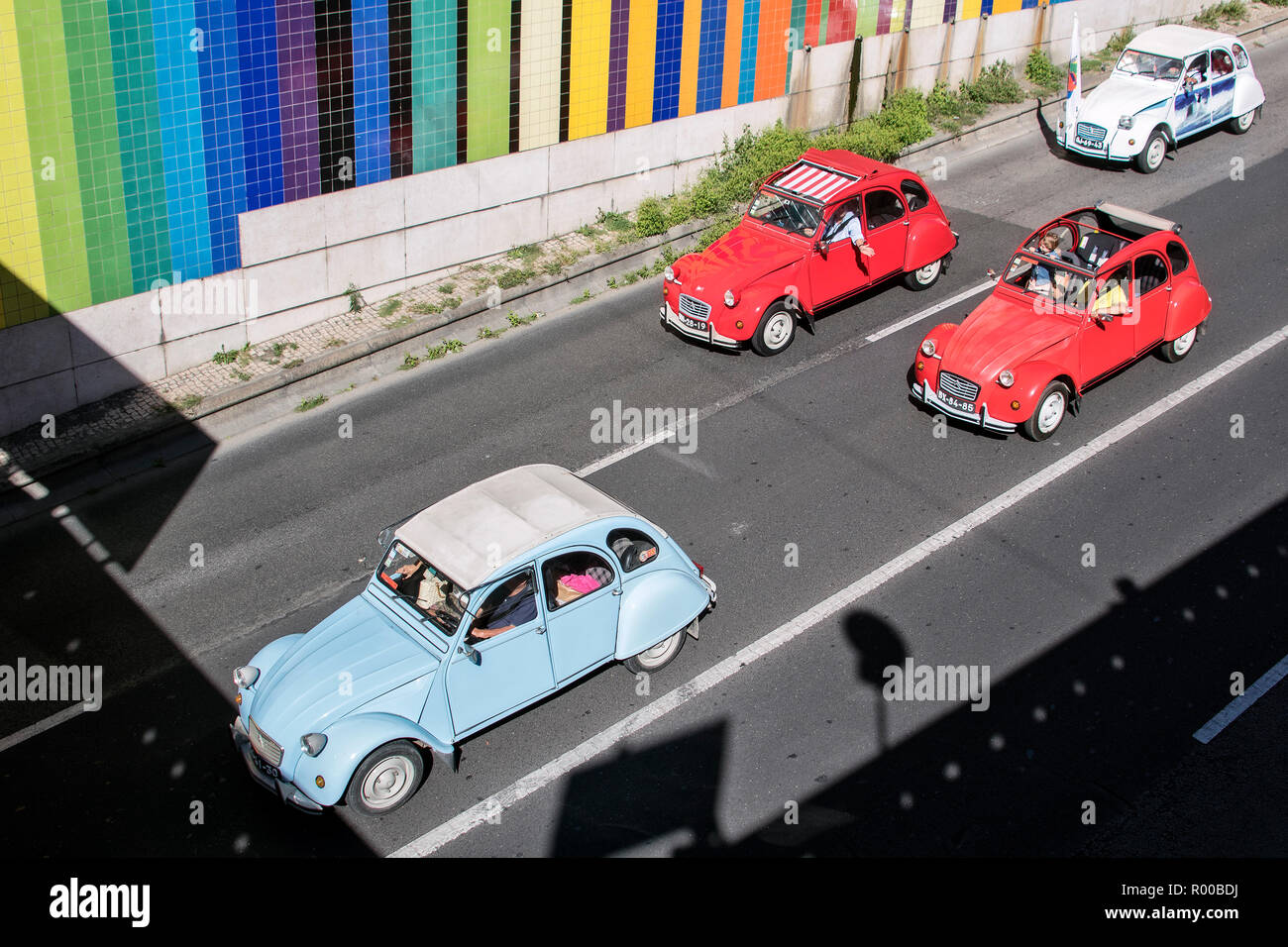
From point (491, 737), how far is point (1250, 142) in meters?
17.3

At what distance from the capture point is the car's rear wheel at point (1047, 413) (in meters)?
12.6

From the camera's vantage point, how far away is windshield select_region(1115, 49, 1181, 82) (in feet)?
61.9

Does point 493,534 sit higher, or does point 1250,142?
point 1250,142

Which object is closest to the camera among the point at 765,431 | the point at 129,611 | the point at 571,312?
the point at 129,611

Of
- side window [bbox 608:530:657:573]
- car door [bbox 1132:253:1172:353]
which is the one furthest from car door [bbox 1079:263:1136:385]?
side window [bbox 608:530:657:573]

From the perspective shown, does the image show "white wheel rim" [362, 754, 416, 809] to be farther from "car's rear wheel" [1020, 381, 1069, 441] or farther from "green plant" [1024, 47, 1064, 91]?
"green plant" [1024, 47, 1064, 91]

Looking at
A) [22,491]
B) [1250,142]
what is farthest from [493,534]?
[1250,142]

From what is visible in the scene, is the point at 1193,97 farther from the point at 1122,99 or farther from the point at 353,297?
the point at 353,297

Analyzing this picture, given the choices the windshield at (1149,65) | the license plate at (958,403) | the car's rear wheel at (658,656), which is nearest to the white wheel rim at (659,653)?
the car's rear wheel at (658,656)

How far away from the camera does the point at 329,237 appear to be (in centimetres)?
1477

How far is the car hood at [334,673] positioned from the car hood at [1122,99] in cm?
1487

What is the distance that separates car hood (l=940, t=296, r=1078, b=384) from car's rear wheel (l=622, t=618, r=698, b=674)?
4662 mm

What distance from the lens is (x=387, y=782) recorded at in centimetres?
880

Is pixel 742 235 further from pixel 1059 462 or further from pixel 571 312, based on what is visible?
pixel 1059 462
